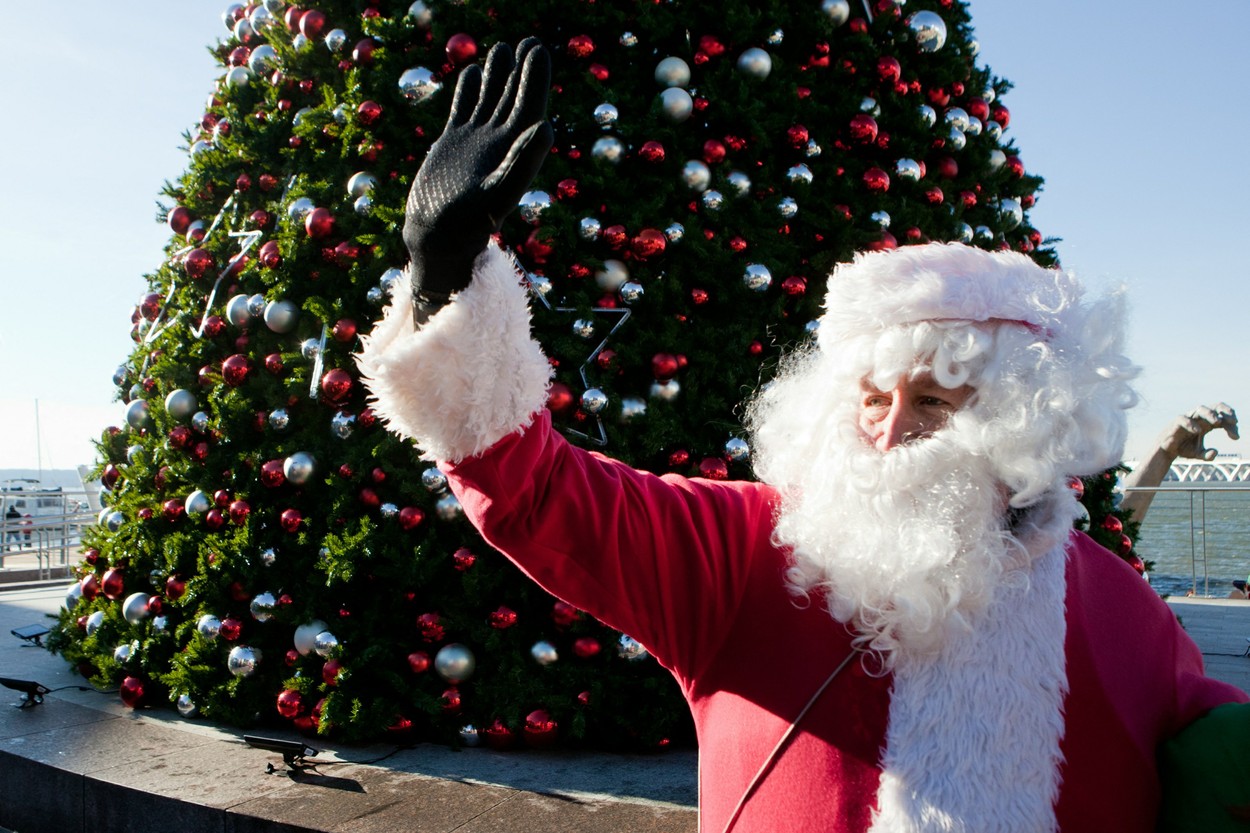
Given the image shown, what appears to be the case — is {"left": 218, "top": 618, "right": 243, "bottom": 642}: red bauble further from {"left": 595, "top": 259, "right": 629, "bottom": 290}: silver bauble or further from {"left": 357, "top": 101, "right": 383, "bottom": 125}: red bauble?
{"left": 357, "top": 101, "right": 383, "bottom": 125}: red bauble

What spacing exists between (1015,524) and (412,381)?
1228 millimetres

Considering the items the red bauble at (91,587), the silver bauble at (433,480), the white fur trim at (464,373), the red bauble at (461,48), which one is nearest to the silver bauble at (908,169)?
the red bauble at (461,48)

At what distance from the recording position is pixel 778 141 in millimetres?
3910

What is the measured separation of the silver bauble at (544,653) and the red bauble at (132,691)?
1.91 meters

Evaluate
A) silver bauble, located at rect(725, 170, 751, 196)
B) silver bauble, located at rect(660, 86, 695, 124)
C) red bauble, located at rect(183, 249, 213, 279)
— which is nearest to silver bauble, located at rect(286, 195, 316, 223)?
red bauble, located at rect(183, 249, 213, 279)

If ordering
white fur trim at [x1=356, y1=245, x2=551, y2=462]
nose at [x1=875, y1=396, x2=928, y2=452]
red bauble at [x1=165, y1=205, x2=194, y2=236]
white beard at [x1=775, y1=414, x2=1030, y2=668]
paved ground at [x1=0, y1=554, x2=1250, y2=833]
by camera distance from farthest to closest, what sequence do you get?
1. red bauble at [x1=165, y1=205, x2=194, y2=236]
2. paved ground at [x1=0, y1=554, x2=1250, y2=833]
3. nose at [x1=875, y1=396, x2=928, y2=452]
4. white beard at [x1=775, y1=414, x2=1030, y2=668]
5. white fur trim at [x1=356, y1=245, x2=551, y2=462]

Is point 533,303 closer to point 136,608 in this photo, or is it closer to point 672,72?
point 672,72

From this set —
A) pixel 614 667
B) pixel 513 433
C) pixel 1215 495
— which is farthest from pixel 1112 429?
pixel 1215 495

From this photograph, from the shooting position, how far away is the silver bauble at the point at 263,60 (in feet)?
14.0

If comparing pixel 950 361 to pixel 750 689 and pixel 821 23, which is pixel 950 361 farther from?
pixel 821 23

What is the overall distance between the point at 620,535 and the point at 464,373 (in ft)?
1.44

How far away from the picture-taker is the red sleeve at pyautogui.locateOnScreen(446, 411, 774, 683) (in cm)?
163

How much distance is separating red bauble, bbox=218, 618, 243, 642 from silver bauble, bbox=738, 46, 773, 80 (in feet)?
10.2

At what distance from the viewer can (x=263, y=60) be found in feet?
14.1
